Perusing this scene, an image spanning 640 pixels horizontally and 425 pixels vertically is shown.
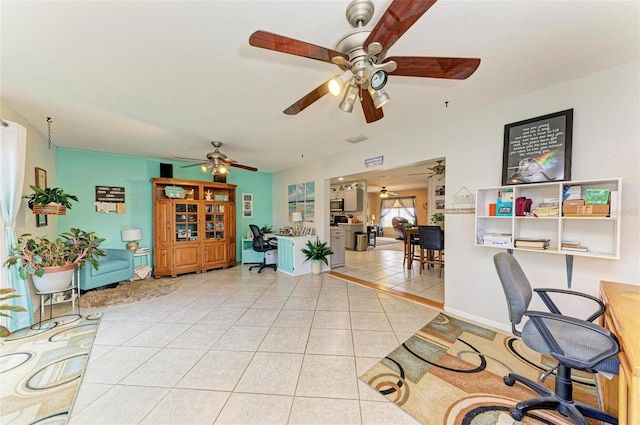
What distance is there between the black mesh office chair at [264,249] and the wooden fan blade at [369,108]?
12.6 ft

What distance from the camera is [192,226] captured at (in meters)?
5.18

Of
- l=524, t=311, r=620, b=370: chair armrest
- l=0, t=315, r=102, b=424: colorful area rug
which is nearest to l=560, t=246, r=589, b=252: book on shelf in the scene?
l=524, t=311, r=620, b=370: chair armrest

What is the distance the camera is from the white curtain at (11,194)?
2393 millimetres

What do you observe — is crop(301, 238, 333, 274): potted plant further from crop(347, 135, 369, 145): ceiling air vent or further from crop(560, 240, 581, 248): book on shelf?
crop(560, 240, 581, 248): book on shelf

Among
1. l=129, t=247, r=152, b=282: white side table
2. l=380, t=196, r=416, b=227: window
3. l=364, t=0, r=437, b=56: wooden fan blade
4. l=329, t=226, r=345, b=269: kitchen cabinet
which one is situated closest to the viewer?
l=364, t=0, r=437, b=56: wooden fan blade

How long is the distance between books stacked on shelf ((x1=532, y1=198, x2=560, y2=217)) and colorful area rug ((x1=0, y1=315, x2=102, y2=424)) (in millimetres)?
4055

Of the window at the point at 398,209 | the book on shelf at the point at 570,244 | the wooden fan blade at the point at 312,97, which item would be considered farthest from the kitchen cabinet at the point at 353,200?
the wooden fan blade at the point at 312,97

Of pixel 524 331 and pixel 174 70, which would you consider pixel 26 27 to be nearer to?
pixel 174 70

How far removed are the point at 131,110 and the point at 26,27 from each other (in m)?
1.24

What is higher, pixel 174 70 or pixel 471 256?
pixel 174 70

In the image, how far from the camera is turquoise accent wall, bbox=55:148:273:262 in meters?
4.21

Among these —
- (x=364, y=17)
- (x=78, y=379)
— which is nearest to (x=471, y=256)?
(x=364, y=17)

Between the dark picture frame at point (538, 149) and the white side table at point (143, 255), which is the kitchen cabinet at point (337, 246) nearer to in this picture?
the dark picture frame at point (538, 149)

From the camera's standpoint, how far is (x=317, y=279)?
4574mm
